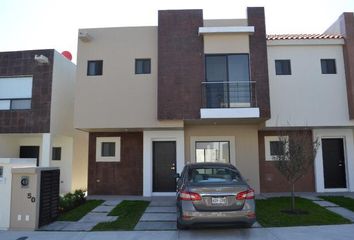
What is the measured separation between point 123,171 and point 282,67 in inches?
302

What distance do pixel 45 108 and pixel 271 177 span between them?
987cm

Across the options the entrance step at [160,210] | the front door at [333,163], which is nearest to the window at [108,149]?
the entrance step at [160,210]

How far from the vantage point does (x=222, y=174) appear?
802 centimetres

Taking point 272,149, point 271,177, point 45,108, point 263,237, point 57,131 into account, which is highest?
point 45,108

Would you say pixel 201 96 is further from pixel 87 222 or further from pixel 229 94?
pixel 87 222

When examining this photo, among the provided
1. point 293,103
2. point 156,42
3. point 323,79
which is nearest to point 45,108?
point 156,42

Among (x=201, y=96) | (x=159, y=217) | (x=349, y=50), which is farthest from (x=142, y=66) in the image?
(x=349, y=50)

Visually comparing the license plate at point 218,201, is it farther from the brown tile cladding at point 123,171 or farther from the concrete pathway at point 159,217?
the brown tile cladding at point 123,171

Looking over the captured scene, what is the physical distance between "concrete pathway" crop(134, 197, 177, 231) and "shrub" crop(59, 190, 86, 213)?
2450mm

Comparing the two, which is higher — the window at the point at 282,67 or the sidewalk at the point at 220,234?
the window at the point at 282,67

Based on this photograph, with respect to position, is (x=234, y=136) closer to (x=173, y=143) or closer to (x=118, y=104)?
(x=173, y=143)

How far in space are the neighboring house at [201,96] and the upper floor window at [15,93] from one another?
2.92 m

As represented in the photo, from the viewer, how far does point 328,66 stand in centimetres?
1326

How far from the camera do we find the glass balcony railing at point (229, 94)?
12.4 meters
